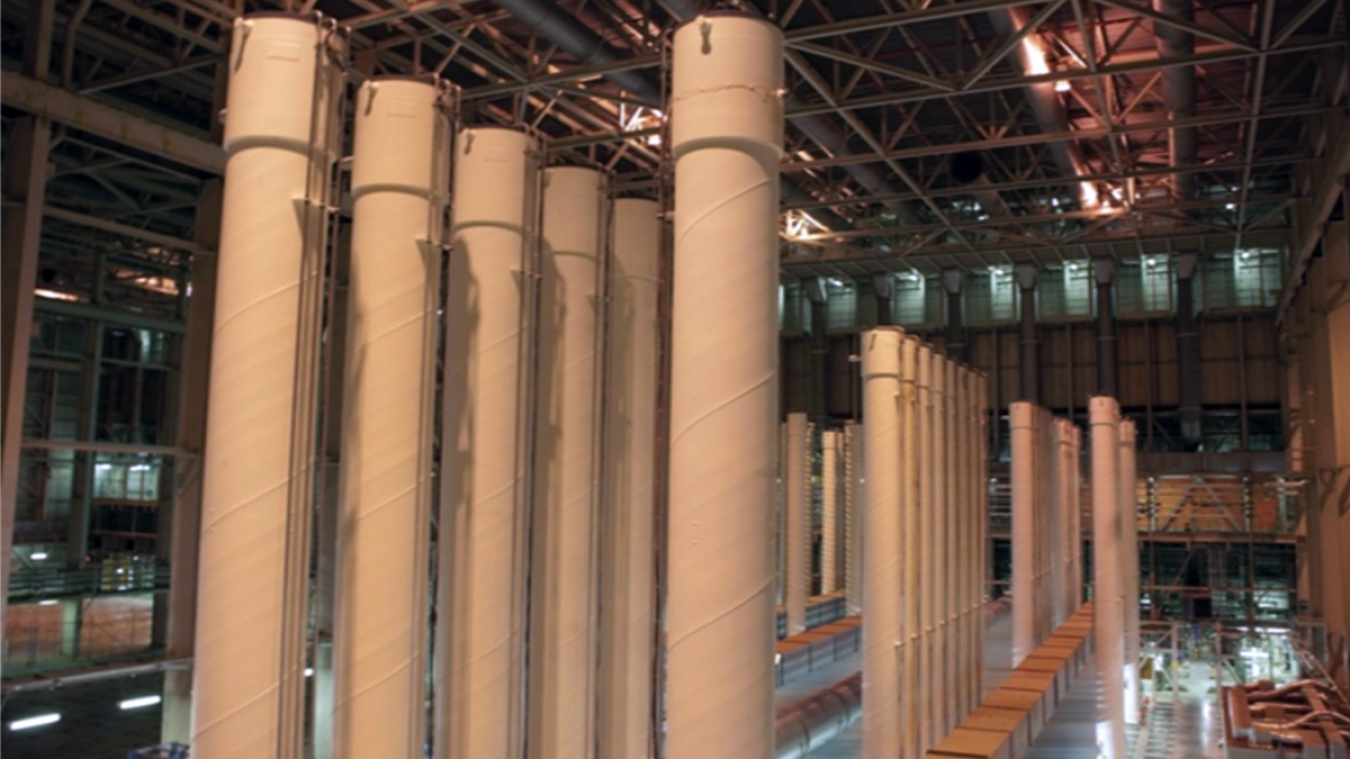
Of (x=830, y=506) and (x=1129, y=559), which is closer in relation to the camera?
(x=1129, y=559)

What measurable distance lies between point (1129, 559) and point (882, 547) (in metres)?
10.8

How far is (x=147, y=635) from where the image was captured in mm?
24219

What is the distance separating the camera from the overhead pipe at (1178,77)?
1446 centimetres

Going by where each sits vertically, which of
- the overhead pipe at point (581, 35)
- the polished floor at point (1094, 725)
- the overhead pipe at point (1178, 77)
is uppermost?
the overhead pipe at point (1178, 77)

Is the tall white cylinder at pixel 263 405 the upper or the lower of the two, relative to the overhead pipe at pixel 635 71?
lower

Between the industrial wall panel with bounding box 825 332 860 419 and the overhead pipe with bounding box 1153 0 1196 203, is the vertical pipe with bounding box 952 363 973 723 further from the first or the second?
the industrial wall panel with bounding box 825 332 860 419

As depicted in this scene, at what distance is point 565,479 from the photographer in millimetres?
6898

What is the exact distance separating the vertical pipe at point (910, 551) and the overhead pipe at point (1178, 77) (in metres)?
7.33

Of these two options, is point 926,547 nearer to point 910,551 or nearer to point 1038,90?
point 910,551

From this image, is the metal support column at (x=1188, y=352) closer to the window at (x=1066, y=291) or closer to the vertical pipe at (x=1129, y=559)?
the window at (x=1066, y=291)

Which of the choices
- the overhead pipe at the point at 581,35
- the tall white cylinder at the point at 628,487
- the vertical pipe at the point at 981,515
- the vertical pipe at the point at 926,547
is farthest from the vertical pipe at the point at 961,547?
the tall white cylinder at the point at 628,487

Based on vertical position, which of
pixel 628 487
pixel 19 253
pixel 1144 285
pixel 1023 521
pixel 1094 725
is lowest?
pixel 1094 725

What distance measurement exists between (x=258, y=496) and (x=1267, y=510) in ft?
103

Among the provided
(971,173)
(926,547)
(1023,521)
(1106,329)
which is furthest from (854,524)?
(1106,329)
